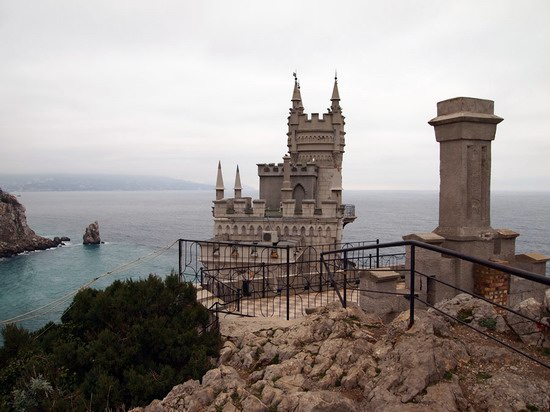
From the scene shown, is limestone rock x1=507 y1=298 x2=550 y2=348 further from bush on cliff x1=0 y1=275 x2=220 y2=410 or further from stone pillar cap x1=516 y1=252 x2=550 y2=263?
bush on cliff x1=0 y1=275 x2=220 y2=410

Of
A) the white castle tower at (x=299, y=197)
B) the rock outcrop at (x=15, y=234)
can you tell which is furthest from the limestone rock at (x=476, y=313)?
the rock outcrop at (x=15, y=234)

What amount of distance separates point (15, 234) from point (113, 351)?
74580 millimetres

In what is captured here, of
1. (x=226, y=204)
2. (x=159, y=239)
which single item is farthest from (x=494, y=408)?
(x=159, y=239)

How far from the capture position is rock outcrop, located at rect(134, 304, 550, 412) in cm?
415

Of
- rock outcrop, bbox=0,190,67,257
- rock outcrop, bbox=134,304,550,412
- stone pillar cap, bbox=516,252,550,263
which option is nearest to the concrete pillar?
stone pillar cap, bbox=516,252,550,263

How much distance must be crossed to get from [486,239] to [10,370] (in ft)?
31.0

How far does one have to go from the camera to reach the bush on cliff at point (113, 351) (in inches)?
243

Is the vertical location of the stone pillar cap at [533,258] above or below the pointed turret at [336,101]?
below

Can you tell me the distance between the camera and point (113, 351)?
22.5ft

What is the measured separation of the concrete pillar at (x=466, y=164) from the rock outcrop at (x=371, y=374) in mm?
3599

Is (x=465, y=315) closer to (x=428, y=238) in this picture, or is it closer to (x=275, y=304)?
(x=428, y=238)

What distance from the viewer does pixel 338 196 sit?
81.5ft

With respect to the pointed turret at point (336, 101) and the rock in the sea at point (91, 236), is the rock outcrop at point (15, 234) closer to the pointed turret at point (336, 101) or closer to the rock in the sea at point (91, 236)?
the rock in the sea at point (91, 236)

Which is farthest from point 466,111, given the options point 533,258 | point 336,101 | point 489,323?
point 336,101
